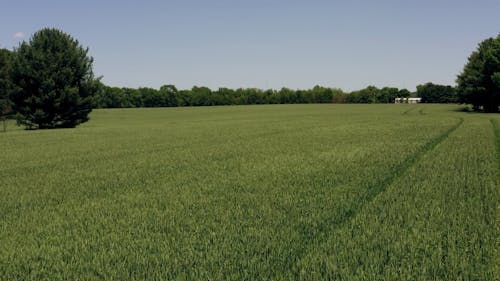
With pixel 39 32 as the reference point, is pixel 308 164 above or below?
below

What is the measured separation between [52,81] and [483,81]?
6852 cm

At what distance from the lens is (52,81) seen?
42.8 m

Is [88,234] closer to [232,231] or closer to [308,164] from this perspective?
[232,231]

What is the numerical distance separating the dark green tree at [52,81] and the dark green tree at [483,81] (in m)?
61.6

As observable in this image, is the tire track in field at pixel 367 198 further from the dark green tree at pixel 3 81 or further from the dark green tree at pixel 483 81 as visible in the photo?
the dark green tree at pixel 483 81

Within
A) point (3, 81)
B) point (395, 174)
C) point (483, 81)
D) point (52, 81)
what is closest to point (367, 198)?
point (395, 174)

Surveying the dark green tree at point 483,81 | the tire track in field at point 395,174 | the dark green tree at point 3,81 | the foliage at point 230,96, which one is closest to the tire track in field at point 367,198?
the tire track in field at point 395,174

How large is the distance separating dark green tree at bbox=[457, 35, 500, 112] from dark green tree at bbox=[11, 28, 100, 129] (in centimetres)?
6157

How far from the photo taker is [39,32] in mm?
45969

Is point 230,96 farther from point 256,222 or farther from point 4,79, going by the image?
point 256,222

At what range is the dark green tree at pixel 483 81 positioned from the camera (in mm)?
64125

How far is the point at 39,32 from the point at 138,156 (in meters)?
38.7

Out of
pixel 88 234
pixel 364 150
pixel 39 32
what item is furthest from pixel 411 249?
pixel 39 32

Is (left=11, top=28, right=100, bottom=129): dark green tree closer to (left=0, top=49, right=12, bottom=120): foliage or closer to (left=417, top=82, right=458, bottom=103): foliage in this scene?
(left=0, top=49, right=12, bottom=120): foliage
